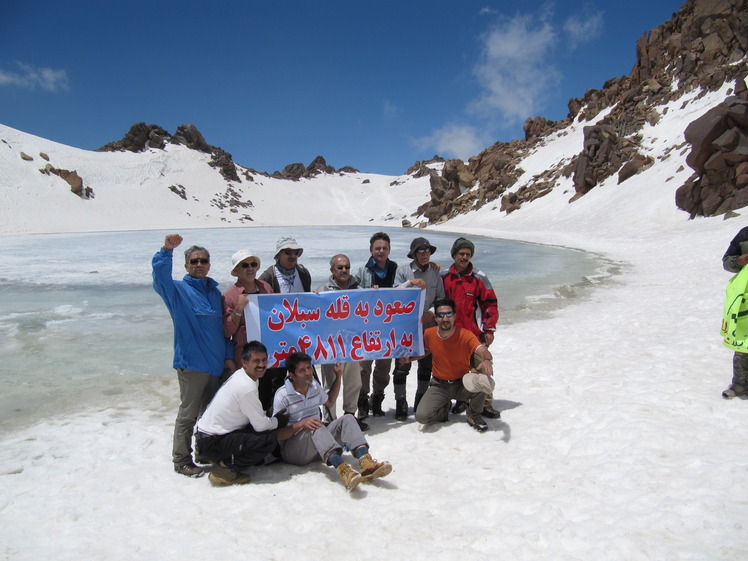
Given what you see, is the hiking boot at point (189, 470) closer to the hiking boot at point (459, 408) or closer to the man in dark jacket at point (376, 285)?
the man in dark jacket at point (376, 285)

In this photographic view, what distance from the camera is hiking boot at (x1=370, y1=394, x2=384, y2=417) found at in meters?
5.00

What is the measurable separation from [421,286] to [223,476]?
2.47m

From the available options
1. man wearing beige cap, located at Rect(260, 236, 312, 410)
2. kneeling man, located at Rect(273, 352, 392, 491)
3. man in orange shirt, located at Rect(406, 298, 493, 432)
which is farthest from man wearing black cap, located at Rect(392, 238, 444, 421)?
kneeling man, located at Rect(273, 352, 392, 491)

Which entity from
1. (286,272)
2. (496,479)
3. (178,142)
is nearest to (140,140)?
(178,142)

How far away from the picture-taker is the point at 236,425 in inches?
142

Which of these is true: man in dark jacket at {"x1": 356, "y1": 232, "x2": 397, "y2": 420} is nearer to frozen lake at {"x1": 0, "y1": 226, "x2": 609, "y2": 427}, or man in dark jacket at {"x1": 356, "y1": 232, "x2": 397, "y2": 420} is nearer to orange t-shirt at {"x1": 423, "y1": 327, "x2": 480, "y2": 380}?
orange t-shirt at {"x1": 423, "y1": 327, "x2": 480, "y2": 380}

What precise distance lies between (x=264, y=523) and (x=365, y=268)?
8.58ft

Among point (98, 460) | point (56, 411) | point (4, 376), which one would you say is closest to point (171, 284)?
point (98, 460)

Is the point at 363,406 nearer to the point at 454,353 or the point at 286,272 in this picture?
the point at 454,353

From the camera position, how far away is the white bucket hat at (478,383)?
4.12 m

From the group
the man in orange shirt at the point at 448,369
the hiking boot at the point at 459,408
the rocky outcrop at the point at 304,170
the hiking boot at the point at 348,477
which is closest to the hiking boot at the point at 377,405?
the man in orange shirt at the point at 448,369

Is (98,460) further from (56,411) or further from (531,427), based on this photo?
(531,427)

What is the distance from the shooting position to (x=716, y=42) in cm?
4153

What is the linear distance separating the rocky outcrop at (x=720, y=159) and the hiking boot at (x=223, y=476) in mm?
24491
